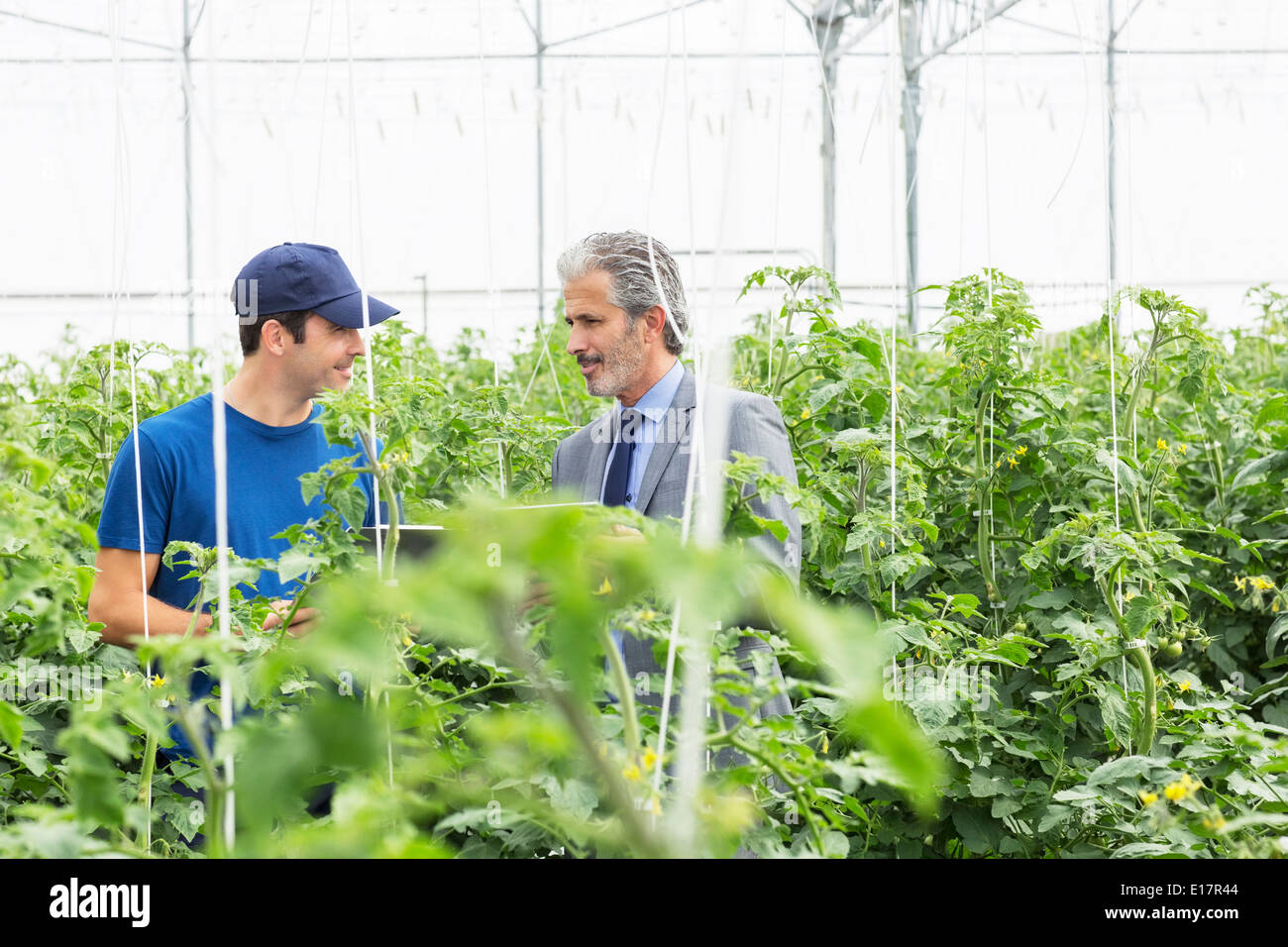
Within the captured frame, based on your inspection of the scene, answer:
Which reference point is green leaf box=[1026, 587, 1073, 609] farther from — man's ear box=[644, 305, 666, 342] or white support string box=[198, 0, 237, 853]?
white support string box=[198, 0, 237, 853]

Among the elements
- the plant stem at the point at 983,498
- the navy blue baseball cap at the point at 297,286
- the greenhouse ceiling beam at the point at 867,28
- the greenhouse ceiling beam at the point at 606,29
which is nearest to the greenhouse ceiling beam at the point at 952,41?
the greenhouse ceiling beam at the point at 867,28

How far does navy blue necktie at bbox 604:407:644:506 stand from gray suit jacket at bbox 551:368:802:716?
35 mm

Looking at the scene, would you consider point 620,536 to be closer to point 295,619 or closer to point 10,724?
point 10,724

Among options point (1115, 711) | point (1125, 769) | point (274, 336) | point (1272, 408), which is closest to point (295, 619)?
point (274, 336)

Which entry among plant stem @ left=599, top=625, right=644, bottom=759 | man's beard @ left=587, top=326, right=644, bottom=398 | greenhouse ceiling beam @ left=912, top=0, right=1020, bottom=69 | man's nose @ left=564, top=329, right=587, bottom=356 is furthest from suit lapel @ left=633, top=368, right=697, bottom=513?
greenhouse ceiling beam @ left=912, top=0, right=1020, bottom=69

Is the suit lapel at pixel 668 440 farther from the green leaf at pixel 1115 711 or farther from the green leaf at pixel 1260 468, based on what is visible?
the green leaf at pixel 1260 468

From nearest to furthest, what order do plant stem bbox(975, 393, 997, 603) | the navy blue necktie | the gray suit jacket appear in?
the gray suit jacket, the navy blue necktie, plant stem bbox(975, 393, 997, 603)

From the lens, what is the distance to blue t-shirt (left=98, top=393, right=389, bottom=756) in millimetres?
1994

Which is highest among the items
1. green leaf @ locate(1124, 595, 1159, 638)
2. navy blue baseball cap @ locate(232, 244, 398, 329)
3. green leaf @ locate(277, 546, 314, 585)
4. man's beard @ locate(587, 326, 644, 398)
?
navy blue baseball cap @ locate(232, 244, 398, 329)

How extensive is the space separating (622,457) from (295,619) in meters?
0.71

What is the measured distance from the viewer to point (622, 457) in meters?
2.15
